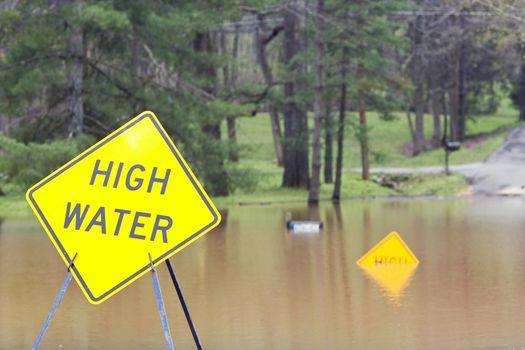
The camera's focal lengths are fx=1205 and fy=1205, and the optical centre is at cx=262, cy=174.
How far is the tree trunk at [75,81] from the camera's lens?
33094 mm

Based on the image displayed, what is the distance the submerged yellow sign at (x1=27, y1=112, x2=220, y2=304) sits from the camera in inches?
379

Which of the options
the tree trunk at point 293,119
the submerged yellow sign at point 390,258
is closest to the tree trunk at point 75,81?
the tree trunk at point 293,119

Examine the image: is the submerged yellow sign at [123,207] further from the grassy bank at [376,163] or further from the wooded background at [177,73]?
the grassy bank at [376,163]

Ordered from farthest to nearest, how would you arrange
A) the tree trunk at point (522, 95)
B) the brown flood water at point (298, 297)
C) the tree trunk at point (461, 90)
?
1. the tree trunk at point (522, 95)
2. the tree trunk at point (461, 90)
3. the brown flood water at point (298, 297)

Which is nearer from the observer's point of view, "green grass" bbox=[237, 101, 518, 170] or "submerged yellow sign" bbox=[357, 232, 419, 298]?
"submerged yellow sign" bbox=[357, 232, 419, 298]

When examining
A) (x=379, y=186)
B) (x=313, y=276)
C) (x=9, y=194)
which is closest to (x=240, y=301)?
(x=313, y=276)

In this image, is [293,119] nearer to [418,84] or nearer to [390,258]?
[418,84]

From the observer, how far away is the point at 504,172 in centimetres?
4669

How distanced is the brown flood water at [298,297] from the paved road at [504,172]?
621 inches

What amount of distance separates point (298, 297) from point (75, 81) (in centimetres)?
1882

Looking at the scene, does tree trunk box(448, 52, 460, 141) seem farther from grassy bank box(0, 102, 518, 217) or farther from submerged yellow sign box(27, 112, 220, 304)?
submerged yellow sign box(27, 112, 220, 304)

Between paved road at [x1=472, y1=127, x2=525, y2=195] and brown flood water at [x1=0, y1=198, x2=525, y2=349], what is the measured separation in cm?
1577

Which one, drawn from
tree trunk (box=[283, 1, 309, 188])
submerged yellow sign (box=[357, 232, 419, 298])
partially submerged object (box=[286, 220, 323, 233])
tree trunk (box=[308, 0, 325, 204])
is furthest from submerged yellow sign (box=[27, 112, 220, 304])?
tree trunk (box=[283, 1, 309, 188])

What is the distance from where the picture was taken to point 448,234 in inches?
1030
